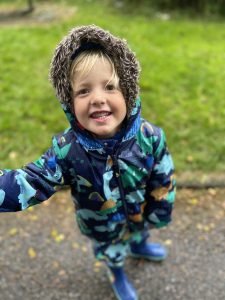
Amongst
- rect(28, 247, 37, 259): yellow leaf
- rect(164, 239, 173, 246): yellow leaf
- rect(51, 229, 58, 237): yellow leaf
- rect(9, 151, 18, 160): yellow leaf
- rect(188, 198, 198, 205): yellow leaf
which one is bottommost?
rect(164, 239, 173, 246): yellow leaf

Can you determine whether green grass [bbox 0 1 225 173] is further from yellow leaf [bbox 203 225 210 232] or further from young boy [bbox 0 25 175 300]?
young boy [bbox 0 25 175 300]

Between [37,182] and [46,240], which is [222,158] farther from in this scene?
[37,182]

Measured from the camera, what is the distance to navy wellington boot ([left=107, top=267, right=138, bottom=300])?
105 inches

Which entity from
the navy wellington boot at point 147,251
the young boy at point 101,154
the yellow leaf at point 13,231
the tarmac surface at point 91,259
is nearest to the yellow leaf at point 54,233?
the tarmac surface at point 91,259

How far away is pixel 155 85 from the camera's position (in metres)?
4.78

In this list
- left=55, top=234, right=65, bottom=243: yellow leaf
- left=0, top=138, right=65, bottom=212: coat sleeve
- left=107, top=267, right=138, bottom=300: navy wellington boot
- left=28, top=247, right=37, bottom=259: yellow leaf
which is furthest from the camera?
left=55, top=234, right=65, bottom=243: yellow leaf

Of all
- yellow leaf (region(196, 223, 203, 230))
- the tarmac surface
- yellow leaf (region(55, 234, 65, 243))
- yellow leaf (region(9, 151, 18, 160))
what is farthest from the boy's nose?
yellow leaf (region(9, 151, 18, 160))

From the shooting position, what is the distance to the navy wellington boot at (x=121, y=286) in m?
2.66

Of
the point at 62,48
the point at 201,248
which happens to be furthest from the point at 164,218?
the point at 62,48

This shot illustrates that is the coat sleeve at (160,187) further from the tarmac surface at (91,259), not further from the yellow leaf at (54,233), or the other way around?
the yellow leaf at (54,233)

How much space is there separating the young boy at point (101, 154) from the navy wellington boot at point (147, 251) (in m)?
0.44

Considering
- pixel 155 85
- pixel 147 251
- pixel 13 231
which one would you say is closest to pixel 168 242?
pixel 147 251

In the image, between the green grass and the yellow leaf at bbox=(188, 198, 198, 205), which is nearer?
the yellow leaf at bbox=(188, 198, 198, 205)

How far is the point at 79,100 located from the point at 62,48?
0.24 meters
